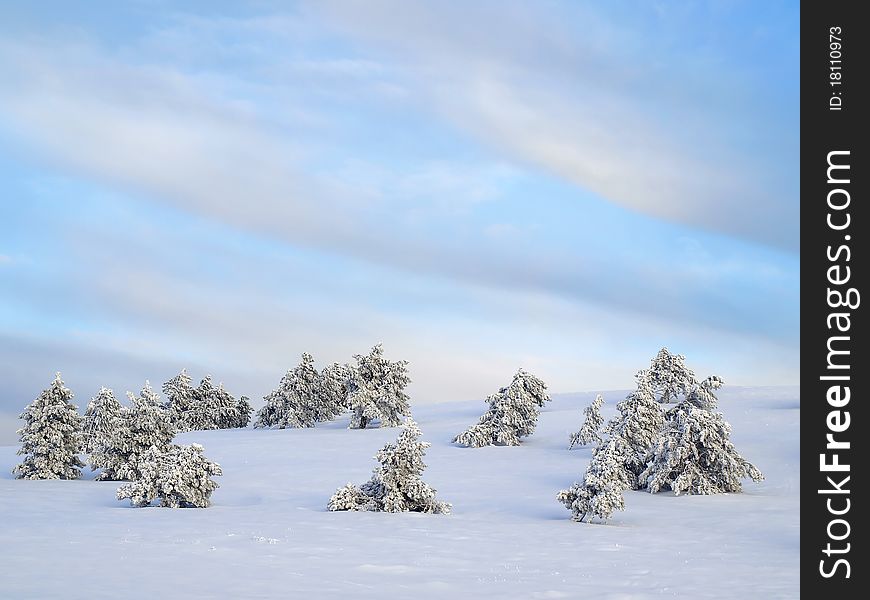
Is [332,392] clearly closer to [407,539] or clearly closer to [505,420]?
[505,420]

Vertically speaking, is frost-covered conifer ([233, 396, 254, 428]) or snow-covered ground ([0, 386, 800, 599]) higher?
frost-covered conifer ([233, 396, 254, 428])

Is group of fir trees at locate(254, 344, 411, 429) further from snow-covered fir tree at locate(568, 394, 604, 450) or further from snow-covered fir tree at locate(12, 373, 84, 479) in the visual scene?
snow-covered fir tree at locate(12, 373, 84, 479)

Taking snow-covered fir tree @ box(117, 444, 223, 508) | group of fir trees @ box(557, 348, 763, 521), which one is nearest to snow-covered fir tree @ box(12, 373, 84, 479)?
snow-covered fir tree @ box(117, 444, 223, 508)

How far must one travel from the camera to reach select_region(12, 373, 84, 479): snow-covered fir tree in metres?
41.2

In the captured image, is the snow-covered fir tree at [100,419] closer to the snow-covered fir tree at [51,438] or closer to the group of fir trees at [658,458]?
the snow-covered fir tree at [51,438]

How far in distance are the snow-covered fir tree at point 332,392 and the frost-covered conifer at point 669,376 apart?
75.0ft

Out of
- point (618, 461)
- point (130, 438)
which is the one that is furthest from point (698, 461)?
point (130, 438)

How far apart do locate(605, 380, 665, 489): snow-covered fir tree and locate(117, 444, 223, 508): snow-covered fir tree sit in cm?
1906

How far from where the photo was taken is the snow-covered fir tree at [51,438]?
41.2 m

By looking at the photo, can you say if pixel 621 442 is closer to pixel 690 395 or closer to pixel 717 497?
pixel 717 497
